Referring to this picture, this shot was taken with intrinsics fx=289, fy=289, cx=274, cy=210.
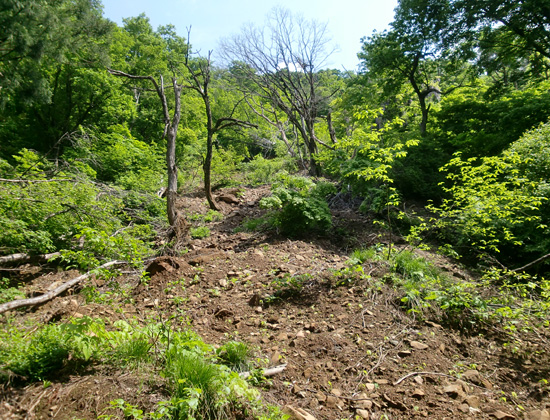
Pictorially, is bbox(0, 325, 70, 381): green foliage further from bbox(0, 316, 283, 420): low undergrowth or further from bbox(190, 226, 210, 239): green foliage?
bbox(190, 226, 210, 239): green foliage

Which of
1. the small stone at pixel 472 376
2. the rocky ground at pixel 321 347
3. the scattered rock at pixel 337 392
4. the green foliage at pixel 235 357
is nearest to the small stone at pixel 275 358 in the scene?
the rocky ground at pixel 321 347

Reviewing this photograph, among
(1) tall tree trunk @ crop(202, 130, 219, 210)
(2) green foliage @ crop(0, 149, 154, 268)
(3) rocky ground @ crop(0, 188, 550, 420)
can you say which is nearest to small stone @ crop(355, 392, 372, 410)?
(3) rocky ground @ crop(0, 188, 550, 420)

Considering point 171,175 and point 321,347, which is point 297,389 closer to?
point 321,347

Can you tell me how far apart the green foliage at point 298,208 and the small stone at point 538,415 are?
175 inches

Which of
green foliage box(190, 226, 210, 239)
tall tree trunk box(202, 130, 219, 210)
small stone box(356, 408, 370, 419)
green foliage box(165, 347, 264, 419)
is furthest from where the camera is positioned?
tall tree trunk box(202, 130, 219, 210)

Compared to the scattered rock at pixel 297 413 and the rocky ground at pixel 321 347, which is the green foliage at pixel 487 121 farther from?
the scattered rock at pixel 297 413

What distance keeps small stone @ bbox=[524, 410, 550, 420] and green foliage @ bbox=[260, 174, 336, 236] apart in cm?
445

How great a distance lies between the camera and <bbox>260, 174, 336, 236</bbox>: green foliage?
6348mm

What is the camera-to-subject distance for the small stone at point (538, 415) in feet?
7.51

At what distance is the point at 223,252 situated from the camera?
20.0 ft

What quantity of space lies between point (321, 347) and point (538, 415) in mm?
1833

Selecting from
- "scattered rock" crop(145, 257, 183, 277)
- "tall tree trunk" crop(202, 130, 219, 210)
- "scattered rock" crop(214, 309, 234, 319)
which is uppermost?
"tall tree trunk" crop(202, 130, 219, 210)

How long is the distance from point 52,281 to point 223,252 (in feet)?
10.1

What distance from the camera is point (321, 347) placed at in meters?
3.21
